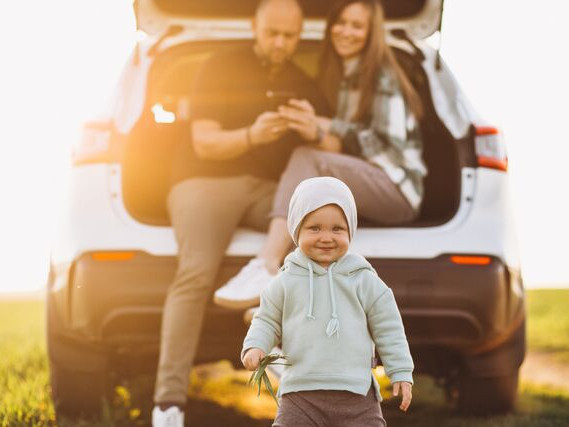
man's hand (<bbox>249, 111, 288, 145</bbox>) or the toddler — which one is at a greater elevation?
man's hand (<bbox>249, 111, 288, 145</bbox>)

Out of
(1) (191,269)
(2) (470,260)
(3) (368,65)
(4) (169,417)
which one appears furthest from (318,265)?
(3) (368,65)

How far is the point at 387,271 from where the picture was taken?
13.2 ft

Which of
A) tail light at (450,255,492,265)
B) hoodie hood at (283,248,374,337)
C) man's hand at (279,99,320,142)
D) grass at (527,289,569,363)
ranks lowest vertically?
grass at (527,289,569,363)

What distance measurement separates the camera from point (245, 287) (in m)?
3.89

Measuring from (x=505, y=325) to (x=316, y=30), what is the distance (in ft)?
6.50

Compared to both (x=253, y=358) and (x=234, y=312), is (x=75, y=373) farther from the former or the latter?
(x=253, y=358)

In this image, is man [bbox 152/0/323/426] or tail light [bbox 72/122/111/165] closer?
man [bbox 152/0/323/426]

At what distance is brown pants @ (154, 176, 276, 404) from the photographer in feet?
12.9

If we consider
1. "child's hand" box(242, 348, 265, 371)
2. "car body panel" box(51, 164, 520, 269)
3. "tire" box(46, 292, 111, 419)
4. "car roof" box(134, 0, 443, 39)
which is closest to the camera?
"child's hand" box(242, 348, 265, 371)

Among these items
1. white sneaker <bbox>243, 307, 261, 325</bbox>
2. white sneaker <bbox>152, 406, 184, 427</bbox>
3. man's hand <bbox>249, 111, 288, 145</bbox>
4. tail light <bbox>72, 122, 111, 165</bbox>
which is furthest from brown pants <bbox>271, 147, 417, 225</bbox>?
white sneaker <bbox>152, 406, 184, 427</bbox>

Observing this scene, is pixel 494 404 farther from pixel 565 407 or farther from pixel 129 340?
pixel 129 340

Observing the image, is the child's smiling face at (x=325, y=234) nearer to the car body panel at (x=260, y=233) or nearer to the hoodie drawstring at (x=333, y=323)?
the hoodie drawstring at (x=333, y=323)

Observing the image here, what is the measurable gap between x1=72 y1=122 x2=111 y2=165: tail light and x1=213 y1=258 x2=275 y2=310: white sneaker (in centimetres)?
80

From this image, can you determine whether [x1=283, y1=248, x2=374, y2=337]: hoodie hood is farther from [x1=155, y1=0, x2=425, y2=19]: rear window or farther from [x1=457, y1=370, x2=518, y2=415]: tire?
[x1=155, y1=0, x2=425, y2=19]: rear window
